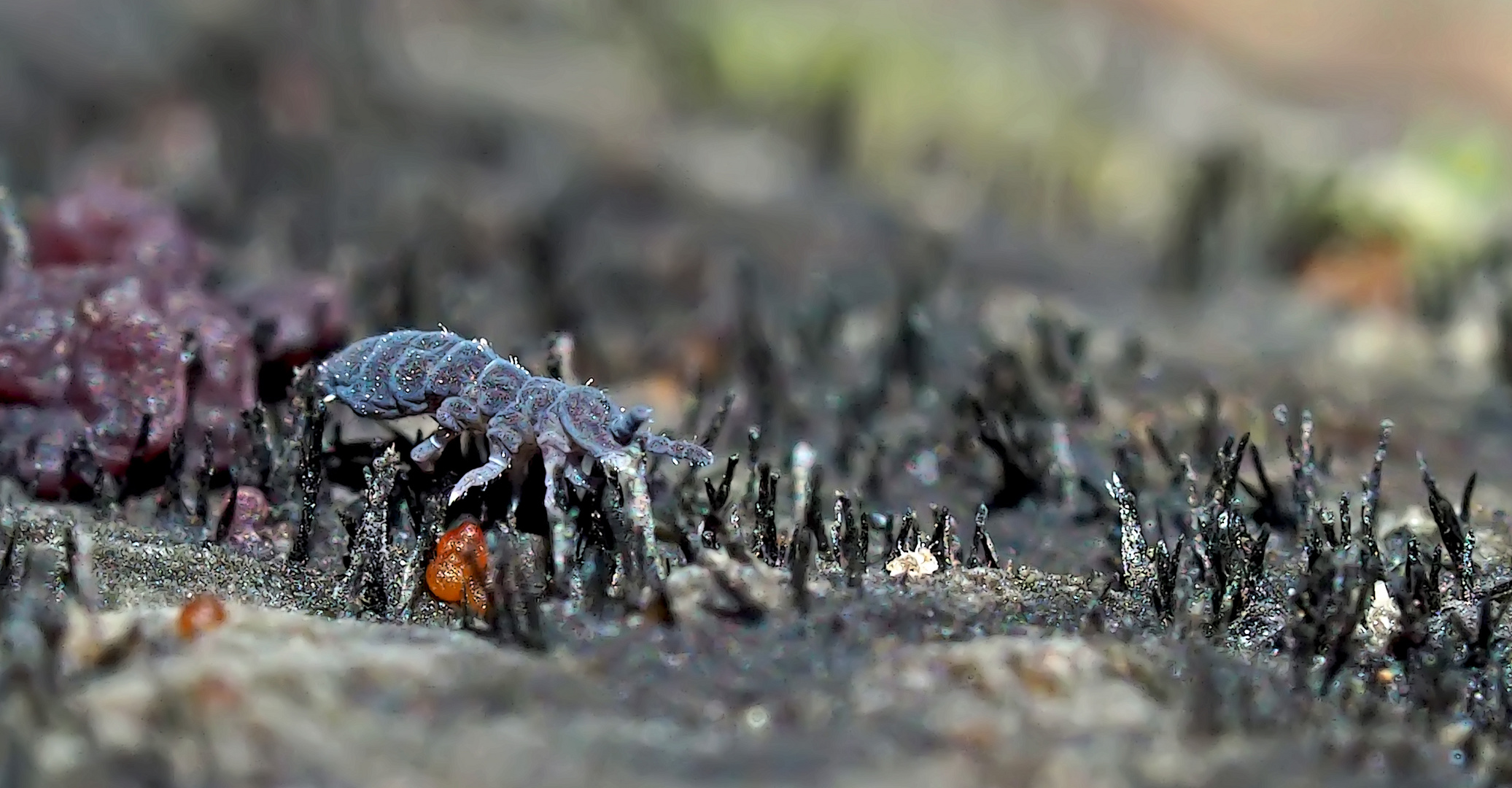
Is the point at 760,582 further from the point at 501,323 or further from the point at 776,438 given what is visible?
the point at 501,323

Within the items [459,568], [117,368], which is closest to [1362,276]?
[459,568]

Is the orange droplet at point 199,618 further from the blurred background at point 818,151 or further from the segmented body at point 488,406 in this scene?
the blurred background at point 818,151

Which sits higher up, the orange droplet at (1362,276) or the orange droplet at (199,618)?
the orange droplet at (1362,276)

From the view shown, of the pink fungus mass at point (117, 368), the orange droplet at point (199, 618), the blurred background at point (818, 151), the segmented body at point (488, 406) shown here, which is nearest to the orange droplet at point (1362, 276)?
the blurred background at point (818, 151)

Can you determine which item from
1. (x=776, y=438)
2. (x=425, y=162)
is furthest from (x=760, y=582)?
(x=425, y=162)

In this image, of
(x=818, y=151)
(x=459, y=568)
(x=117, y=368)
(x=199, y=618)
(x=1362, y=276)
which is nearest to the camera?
(x=199, y=618)

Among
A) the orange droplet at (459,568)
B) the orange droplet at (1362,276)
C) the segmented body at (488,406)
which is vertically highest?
the orange droplet at (1362,276)

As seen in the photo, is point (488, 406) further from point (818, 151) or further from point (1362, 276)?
point (1362, 276)
